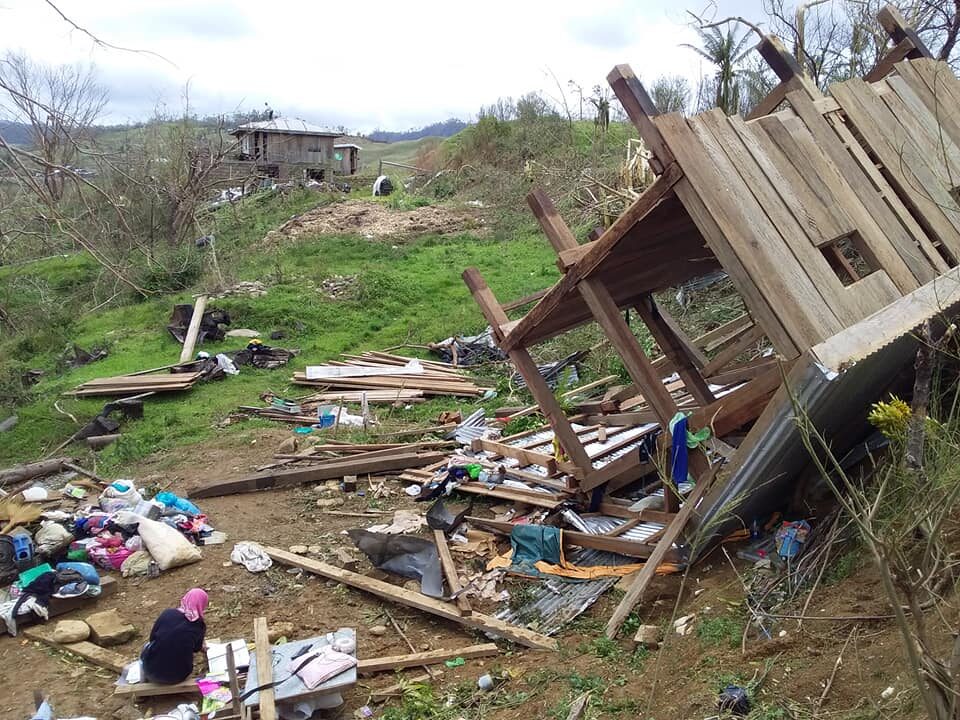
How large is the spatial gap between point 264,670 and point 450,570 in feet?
5.55

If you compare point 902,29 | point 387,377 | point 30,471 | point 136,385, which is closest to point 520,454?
point 902,29

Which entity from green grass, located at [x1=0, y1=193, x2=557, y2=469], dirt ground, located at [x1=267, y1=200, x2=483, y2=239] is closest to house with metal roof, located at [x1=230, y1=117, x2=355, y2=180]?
dirt ground, located at [x1=267, y1=200, x2=483, y2=239]

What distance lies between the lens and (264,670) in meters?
5.01

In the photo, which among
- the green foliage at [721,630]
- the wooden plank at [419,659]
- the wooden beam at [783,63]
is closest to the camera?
the green foliage at [721,630]

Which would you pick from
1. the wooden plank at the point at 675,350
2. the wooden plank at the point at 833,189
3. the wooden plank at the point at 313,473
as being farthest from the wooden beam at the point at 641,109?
the wooden plank at the point at 313,473

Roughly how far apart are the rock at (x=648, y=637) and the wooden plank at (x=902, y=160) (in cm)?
294

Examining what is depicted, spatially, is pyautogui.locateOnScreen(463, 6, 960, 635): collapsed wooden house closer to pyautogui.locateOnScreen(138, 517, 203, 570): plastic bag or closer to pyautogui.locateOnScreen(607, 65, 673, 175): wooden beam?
pyautogui.locateOnScreen(607, 65, 673, 175): wooden beam

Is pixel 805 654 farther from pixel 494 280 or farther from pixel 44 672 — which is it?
pixel 494 280

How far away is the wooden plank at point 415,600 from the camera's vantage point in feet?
17.2

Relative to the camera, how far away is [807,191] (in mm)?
4418

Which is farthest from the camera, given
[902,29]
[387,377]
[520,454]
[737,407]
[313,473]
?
[387,377]

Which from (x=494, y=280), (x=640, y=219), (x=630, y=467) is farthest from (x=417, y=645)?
(x=494, y=280)

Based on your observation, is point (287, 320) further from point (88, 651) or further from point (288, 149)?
point (288, 149)

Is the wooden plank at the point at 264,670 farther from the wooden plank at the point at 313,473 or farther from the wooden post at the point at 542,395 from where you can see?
the wooden plank at the point at 313,473
